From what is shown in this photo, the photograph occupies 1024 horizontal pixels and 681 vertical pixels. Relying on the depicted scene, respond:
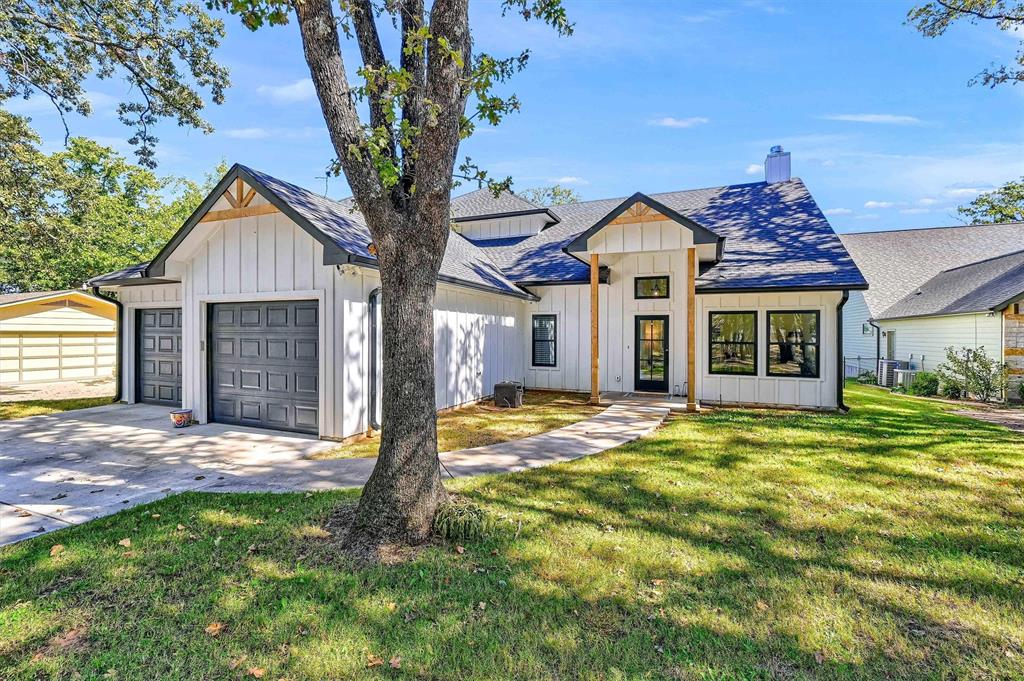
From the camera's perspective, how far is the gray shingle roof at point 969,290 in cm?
1346

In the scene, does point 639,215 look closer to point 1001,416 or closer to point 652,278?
point 652,278

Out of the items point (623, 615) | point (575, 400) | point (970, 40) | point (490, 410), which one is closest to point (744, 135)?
point (970, 40)

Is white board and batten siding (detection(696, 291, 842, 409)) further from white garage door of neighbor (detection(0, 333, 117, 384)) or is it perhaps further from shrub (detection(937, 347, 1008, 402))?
white garage door of neighbor (detection(0, 333, 117, 384))

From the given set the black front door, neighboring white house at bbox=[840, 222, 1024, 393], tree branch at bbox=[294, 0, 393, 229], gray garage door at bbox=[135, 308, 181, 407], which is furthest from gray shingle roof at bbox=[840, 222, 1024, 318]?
gray garage door at bbox=[135, 308, 181, 407]

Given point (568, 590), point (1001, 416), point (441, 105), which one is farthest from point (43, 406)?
point (1001, 416)

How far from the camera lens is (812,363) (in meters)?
10.8

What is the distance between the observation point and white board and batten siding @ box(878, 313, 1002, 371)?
13406 mm

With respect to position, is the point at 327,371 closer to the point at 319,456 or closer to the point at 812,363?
the point at 319,456

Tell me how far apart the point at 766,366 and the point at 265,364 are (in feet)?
35.3

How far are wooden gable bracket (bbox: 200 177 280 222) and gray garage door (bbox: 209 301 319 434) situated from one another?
1.55m

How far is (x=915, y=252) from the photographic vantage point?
2300 centimetres

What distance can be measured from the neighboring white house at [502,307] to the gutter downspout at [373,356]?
3cm

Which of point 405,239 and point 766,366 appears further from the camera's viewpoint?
point 766,366

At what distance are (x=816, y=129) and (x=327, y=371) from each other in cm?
1787
